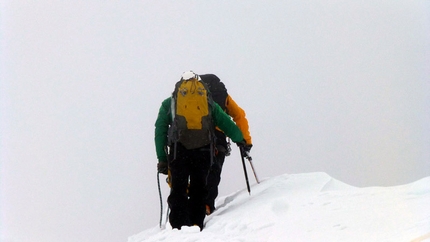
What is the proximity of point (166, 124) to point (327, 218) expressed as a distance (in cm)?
253

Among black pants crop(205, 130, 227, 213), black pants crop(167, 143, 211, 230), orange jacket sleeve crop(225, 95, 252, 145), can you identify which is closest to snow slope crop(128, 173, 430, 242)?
black pants crop(167, 143, 211, 230)

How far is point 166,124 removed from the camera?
655 centimetres

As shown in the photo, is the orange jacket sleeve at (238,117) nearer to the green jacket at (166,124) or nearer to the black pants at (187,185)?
the green jacket at (166,124)

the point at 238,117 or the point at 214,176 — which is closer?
the point at 214,176

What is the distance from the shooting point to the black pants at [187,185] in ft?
20.1

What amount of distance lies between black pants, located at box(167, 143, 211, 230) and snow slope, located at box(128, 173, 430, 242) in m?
0.23

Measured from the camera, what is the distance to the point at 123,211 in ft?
200

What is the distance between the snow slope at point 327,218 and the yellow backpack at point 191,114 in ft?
3.16

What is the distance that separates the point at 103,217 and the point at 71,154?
106316mm

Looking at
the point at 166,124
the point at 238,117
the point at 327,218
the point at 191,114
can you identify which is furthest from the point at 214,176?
the point at 327,218

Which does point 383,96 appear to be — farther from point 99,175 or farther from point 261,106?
point 99,175

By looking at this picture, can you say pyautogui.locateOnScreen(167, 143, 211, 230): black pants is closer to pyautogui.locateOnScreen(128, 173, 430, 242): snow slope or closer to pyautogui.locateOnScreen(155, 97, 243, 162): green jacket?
pyautogui.locateOnScreen(128, 173, 430, 242): snow slope

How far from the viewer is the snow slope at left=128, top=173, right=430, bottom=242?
4027 mm

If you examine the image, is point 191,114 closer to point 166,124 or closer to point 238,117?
point 166,124
